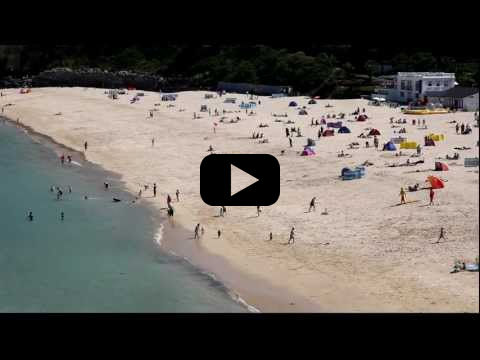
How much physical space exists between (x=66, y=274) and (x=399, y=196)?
9.95 meters

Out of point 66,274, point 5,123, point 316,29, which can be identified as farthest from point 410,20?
point 5,123

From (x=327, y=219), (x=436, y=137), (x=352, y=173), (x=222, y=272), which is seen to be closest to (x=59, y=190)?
(x=352, y=173)

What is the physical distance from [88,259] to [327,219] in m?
6.57

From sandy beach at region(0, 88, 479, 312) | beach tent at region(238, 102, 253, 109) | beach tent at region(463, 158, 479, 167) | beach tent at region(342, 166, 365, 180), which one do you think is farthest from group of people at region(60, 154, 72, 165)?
beach tent at region(463, 158, 479, 167)

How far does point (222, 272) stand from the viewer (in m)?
16.8

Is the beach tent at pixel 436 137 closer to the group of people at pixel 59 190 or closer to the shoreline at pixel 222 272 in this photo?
the shoreline at pixel 222 272

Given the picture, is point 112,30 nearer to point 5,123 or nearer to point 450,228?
point 450,228

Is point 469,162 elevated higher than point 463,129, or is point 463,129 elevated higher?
point 463,129

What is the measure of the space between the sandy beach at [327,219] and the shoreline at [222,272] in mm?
44

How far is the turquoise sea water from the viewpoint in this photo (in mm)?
14664

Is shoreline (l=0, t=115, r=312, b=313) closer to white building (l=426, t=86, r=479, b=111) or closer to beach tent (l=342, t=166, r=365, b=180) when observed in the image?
beach tent (l=342, t=166, r=365, b=180)

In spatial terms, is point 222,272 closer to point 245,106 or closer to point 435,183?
point 435,183

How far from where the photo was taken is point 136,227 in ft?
69.4
